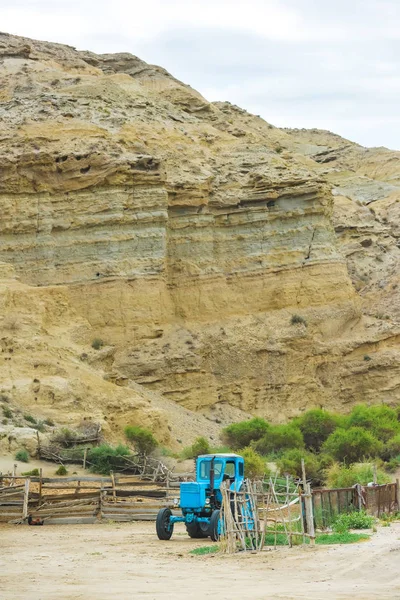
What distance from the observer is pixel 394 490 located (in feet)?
84.5

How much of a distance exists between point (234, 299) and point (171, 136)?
403 inches

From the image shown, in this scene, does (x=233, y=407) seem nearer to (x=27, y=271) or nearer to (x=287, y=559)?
(x=27, y=271)

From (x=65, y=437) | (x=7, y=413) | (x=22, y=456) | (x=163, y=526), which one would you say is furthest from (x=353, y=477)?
(x=7, y=413)

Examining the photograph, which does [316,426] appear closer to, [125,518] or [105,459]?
[105,459]

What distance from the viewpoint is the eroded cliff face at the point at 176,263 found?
171ft

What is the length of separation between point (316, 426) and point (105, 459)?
46.9ft

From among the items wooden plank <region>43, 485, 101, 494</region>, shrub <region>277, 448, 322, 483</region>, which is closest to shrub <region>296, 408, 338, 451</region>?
shrub <region>277, 448, 322, 483</region>

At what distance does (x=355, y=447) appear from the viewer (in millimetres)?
40875

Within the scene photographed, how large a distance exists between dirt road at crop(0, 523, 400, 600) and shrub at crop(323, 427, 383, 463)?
57.3 feet

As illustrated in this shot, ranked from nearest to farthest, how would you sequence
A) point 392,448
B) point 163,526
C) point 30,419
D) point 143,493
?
point 163,526 → point 143,493 → point 30,419 → point 392,448

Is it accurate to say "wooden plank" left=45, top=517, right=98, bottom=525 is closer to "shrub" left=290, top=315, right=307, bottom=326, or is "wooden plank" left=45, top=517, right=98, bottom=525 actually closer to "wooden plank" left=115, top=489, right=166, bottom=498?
"wooden plank" left=115, top=489, right=166, bottom=498

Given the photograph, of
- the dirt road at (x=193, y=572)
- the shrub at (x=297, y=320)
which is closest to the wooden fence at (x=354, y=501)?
the dirt road at (x=193, y=572)

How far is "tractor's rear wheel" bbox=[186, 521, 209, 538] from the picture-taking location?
23531 millimetres

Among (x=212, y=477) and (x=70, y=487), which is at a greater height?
(x=70, y=487)
